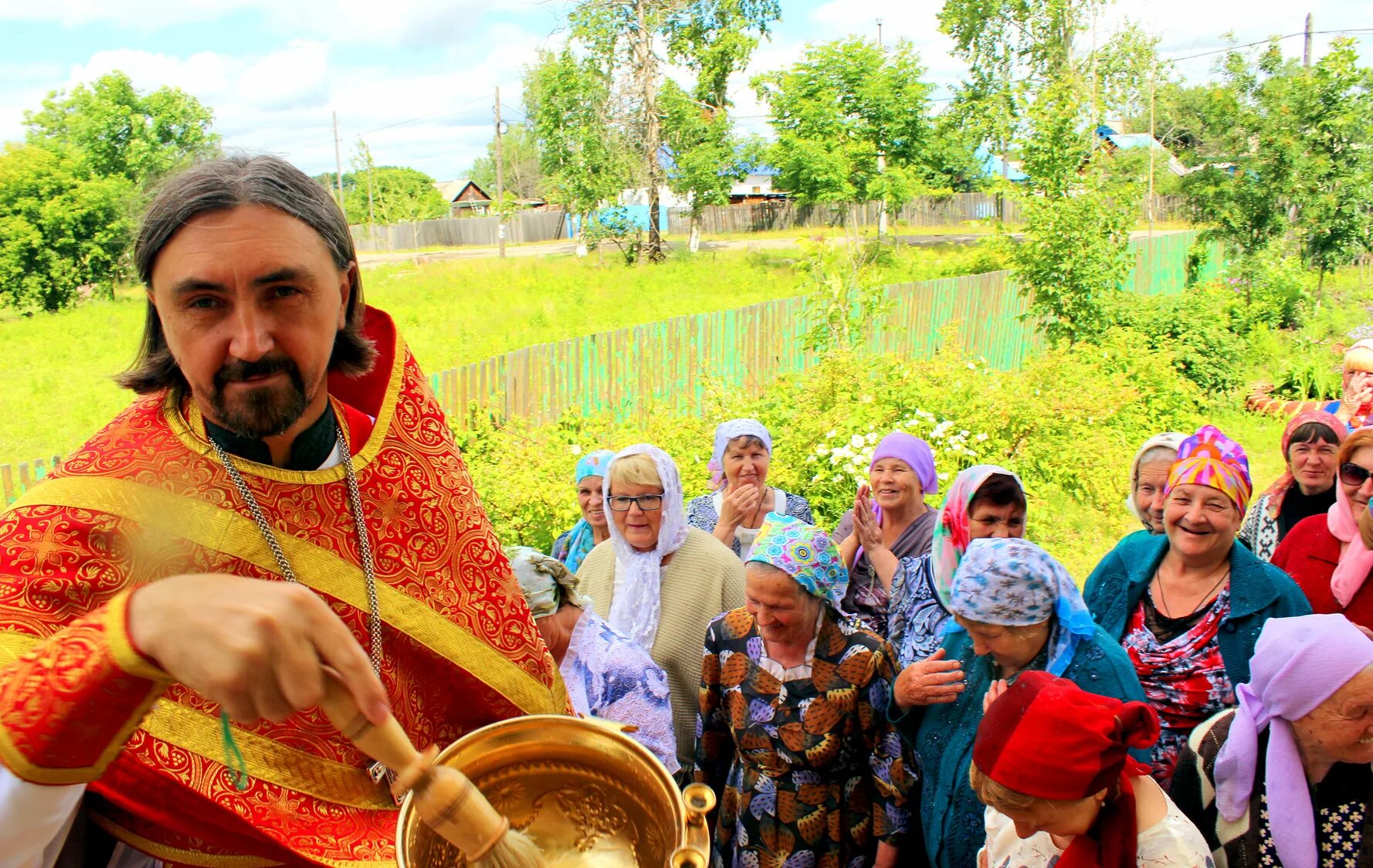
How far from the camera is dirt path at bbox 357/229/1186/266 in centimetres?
3438

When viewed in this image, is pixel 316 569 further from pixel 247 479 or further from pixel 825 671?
pixel 825 671

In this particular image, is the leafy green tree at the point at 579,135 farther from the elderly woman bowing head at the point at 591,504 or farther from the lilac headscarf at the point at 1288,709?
the lilac headscarf at the point at 1288,709

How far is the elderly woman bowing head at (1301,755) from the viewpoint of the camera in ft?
7.77

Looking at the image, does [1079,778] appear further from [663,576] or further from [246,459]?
[663,576]

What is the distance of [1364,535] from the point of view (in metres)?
3.57

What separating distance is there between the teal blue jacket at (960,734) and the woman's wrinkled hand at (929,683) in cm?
6

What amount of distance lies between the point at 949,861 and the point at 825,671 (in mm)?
673

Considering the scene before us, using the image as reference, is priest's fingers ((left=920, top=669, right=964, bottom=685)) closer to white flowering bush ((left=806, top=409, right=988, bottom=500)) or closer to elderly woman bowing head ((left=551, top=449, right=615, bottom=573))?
elderly woman bowing head ((left=551, top=449, right=615, bottom=573))

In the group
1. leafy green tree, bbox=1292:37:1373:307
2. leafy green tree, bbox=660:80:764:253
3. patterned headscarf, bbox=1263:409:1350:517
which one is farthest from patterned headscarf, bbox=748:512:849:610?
leafy green tree, bbox=660:80:764:253

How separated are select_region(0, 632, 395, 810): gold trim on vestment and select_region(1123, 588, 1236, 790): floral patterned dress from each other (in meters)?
2.36

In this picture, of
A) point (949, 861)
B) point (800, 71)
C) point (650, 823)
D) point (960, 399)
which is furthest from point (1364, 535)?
point (800, 71)

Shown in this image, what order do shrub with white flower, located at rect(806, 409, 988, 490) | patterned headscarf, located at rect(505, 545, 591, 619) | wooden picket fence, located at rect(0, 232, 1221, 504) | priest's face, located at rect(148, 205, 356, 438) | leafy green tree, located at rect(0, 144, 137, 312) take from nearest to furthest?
priest's face, located at rect(148, 205, 356, 438)
patterned headscarf, located at rect(505, 545, 591, 619)
shrub with white flower, located at rect(806, 409, 988, 490)
wooden picket fence, located at rect(0, 232, 1221, 504)
leafy green tree, located at rect(0, 144, 137, 312)

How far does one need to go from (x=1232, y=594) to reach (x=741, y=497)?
216cm

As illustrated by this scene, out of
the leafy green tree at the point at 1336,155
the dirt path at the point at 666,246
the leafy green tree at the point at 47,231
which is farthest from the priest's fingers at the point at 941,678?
the dirt path at the point at 666,246
